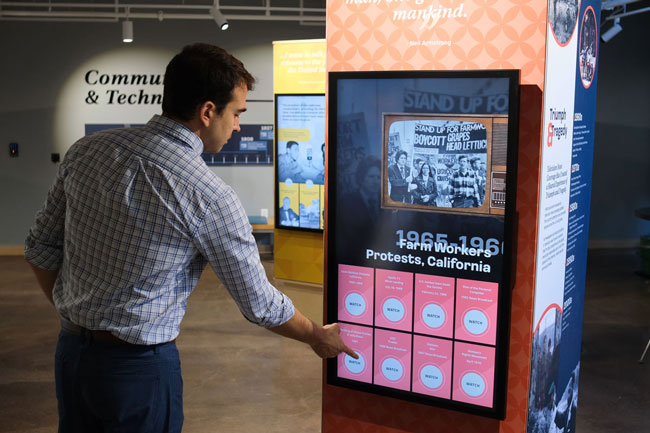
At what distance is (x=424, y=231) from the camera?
2420 mm

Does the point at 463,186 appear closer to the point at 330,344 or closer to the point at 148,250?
the point at 330,344

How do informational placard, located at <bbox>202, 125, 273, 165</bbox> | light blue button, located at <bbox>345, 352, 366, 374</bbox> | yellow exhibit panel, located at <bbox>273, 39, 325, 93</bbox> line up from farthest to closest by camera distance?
informational placard, located at <bbox>202, 125, 273, 165</bbox> → yellow exhibit panel, located at <bbox>273, 39, 325, 93</bbox> → light blue button, located at <bbox>345, 352, 366, 374</bbox>

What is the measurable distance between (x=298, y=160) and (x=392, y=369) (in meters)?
3.47

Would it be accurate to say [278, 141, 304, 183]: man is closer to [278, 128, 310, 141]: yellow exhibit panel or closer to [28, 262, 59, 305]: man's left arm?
[278, 128, 310, 141]: yellow exhibit panel

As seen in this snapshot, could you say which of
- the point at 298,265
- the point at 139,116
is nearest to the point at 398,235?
the point at 298,265

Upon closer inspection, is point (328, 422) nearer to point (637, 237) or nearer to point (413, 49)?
point (413, 49)

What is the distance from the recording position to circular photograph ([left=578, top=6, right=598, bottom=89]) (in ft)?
9.14

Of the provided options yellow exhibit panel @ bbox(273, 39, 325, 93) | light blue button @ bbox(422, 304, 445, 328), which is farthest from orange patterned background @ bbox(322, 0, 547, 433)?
yellow exhibit panel @ bbox(273, 39, 325, 93)

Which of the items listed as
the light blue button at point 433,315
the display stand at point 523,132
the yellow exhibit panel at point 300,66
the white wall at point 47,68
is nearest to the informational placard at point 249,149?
the white wall at point 47,68

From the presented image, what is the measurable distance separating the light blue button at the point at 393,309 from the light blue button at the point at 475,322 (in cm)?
24

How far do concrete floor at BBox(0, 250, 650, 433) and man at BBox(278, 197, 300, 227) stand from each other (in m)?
0.55

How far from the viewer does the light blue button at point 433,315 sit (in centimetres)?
245

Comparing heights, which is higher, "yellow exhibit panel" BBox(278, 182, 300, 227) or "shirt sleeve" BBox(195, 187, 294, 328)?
"shirt sleeve" BBox(195, 187, 294, 328)

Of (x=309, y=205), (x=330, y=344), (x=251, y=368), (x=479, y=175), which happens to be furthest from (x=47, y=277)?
(x=309, y=205)
